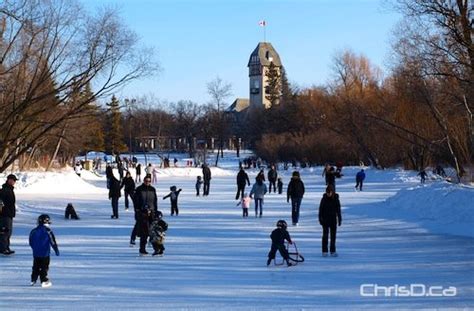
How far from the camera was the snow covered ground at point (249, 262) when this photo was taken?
8445 millimetres

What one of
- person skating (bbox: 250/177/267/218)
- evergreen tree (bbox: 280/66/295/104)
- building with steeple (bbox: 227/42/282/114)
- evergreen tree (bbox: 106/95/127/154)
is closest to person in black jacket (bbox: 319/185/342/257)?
person skating (bbox: 250/177/267/218)

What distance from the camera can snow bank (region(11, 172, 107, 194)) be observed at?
31547 millimetres

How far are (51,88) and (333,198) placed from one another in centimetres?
1290

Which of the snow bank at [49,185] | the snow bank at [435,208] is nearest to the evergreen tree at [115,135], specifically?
the snow bank at [49,185]

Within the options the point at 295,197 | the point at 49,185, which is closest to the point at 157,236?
the point at 295,197

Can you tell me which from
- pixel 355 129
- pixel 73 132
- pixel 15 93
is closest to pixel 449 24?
pixel 15 93

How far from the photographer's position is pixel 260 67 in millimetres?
128500

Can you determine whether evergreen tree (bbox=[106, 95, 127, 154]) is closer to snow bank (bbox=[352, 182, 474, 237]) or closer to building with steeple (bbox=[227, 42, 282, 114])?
building with steeple (bbox=[227, 42, 282, 114])

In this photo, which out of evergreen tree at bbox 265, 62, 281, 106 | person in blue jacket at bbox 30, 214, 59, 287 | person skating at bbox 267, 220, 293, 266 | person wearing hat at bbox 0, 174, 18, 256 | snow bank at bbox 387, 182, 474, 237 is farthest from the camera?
evergreen tree at bbox 265, 62, 281, 106

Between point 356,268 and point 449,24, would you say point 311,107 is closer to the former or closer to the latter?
point 449,24

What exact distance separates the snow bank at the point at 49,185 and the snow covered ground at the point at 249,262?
31.7 feet

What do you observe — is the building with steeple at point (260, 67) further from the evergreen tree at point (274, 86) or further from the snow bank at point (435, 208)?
the snow bank at point (435, 208)

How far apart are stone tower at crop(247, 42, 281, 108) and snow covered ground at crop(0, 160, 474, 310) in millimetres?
106369

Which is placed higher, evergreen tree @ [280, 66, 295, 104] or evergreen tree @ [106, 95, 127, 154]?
evergreen tree @ [280, 66, 295, 104]
